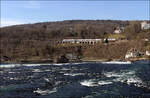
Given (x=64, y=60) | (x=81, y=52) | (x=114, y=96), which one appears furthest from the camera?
(x=81, y=52)

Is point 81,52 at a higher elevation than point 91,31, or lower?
lower

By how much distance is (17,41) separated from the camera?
476ft

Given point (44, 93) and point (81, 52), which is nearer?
point (44, 93)

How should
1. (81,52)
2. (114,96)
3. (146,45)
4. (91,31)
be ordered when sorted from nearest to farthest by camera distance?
(114,96) < (146,45) < (81,52) < (91,31)

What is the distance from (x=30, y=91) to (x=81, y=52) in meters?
92.4

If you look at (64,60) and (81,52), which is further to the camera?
(81,52)

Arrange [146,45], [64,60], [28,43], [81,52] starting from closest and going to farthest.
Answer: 1. [64,60]
2. [146,45]
3. [81,52]
4. [28,43]

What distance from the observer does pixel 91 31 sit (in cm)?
18862

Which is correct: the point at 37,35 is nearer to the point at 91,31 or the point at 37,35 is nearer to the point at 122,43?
the point at 91,31

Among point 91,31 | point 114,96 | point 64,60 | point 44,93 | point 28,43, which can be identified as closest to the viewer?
point 114,96

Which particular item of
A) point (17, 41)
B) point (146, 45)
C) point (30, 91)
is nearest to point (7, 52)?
point (17, 41)

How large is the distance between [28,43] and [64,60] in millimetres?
50459

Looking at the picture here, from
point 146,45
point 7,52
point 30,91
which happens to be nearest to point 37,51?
point 7,52

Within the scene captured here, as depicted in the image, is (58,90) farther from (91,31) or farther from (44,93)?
(91,31)
